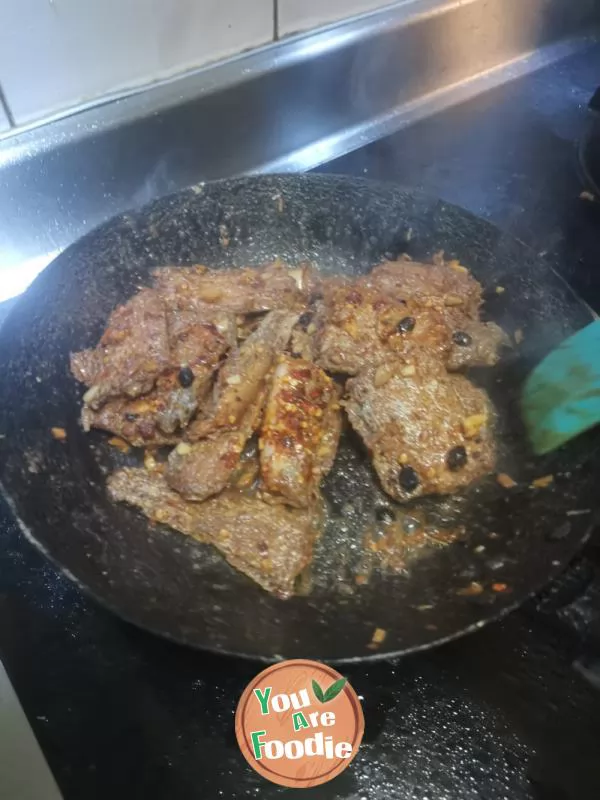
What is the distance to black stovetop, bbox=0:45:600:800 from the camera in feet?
3.89

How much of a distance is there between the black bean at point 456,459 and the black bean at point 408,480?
78mm

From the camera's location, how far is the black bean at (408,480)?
4.69 feet

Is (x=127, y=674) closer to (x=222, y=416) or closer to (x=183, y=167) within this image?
(x=222, y=416)

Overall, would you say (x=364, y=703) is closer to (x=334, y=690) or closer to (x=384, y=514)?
(x=334, y=690)

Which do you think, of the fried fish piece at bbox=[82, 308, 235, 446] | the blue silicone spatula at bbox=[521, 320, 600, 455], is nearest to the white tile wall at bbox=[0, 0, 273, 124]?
the fried fish piece at bbox=[82, 308, 235, 446]

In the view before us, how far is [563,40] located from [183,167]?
185 centimetres

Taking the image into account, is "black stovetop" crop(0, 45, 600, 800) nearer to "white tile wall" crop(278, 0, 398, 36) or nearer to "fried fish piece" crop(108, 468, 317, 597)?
"fried fish piece" crop(108, 468, 317, 597)

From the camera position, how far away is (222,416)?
4.93 ft

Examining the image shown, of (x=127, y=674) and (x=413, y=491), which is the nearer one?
(x=127, y=674)

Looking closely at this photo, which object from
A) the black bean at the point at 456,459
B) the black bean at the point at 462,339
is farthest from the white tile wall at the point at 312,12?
the black bean at the point at 456,459

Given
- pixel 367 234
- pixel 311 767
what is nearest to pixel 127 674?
pixel 311 767

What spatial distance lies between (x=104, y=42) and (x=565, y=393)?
1.46 meters

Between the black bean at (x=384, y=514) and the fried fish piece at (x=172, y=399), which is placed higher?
the fried fish piece at (x=172, y=399)

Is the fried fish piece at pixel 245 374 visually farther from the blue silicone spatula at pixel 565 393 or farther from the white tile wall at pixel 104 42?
the white tile wall at pixel 104 42
